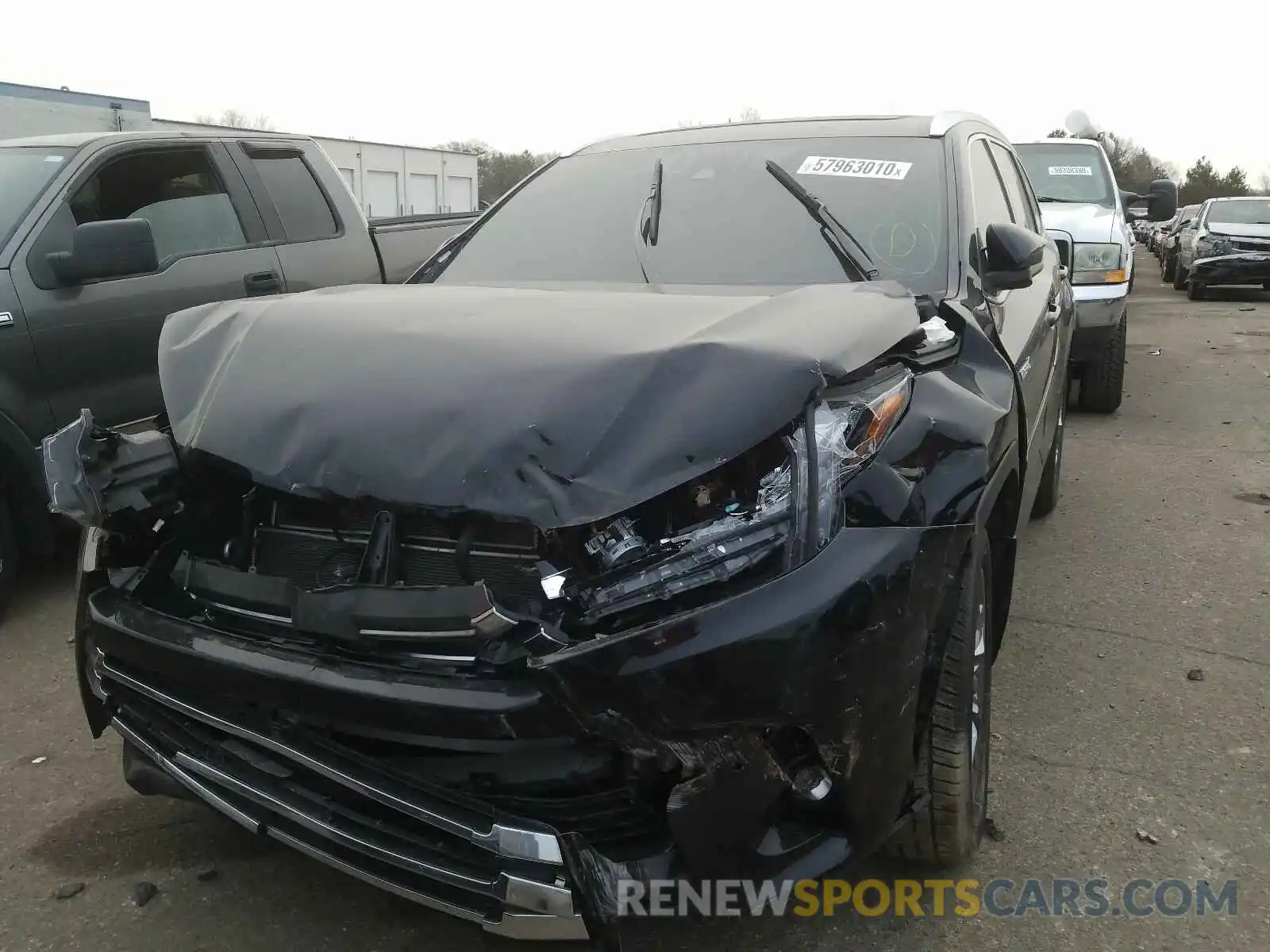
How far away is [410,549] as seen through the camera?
2145mm

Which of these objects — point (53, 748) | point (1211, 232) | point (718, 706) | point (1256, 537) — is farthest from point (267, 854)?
point (1211, 232)

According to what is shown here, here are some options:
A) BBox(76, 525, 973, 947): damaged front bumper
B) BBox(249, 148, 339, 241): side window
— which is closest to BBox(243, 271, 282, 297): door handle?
BBox(249, 148, 339, 241): side window

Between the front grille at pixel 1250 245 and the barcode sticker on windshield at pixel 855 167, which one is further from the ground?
the barcode sticker on windshield at pixel 855 167

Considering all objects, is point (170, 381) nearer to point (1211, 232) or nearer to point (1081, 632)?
point (1081, 632)

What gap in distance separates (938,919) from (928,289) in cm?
159

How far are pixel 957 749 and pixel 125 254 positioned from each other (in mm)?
3669

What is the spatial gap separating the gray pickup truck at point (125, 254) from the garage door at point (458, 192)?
22.0 meters

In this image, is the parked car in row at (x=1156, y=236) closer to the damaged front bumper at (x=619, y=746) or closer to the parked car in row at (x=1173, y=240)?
the parked car in row at (x=1173, y=240)

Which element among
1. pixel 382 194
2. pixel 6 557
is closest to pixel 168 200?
pixel 6 557

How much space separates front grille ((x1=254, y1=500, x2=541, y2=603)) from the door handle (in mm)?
3032

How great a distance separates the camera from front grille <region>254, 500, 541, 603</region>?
2.05 m

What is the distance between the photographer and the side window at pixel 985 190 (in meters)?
3.36

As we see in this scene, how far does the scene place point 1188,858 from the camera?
2566 mm

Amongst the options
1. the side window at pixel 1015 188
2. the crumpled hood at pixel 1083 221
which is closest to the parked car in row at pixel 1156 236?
the crumpled hood at pixel 1083 221
